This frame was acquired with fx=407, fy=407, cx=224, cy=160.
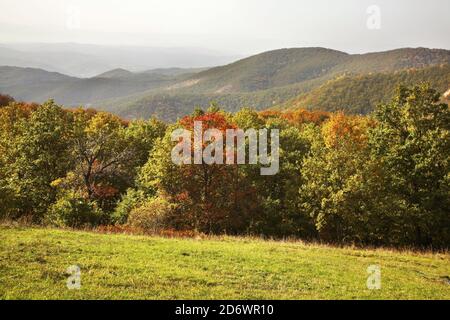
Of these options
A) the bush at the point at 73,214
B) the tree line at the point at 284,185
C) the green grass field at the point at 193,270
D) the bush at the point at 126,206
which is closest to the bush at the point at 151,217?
the tree line at the point at 284,185

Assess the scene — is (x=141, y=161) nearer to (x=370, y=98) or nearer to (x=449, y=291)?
(x=449, y=291)

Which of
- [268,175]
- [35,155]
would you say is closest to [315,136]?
[268,175]

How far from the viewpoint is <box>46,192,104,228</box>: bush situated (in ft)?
108

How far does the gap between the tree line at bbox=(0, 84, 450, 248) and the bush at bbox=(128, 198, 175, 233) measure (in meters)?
0.09

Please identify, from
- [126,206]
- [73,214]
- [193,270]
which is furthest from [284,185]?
[193,270]

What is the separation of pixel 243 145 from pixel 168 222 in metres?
14.0

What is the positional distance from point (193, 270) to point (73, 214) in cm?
1756

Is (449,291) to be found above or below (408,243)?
above

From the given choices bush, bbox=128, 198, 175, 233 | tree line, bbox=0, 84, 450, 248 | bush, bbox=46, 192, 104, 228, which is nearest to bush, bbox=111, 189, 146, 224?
tree line, bbox=0, 84, 450, 248

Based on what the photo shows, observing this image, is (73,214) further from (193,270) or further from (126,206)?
(193,270)

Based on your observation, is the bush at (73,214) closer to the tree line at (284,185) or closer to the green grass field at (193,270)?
the tree line at (284,185)

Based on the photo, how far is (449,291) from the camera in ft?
65.2

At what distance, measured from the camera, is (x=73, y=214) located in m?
33.2

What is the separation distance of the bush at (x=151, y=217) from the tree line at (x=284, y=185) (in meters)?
0.09
